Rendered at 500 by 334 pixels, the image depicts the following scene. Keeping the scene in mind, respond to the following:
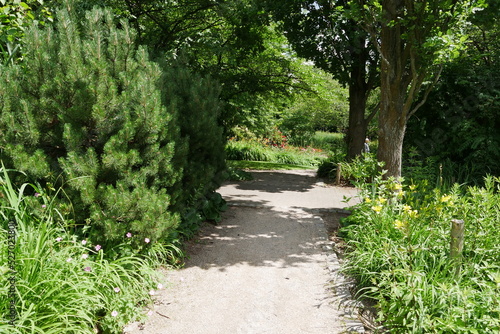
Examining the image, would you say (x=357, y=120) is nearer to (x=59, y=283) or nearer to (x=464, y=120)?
(x=464, y=120)

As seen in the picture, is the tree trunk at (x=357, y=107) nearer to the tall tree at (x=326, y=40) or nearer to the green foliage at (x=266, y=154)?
the tall tree at (x=326, y=40)

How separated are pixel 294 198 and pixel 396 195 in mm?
3953

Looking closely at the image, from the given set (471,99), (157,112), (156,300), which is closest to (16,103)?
(157,112)

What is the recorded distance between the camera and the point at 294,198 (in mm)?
8438

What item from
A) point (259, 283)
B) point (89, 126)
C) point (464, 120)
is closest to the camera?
point (89, 126)

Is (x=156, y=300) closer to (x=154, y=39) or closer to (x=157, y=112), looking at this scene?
(x=157, y=112)

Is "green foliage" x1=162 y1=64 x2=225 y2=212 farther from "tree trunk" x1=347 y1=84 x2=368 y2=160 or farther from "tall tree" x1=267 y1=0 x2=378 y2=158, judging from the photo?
"tree trunk" x1=347 y1=84 x2=368 y2=160

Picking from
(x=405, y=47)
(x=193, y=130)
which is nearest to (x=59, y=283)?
(x=193, y=130)

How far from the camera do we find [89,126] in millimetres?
3693

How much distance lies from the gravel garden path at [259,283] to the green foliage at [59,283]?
261 millimetres

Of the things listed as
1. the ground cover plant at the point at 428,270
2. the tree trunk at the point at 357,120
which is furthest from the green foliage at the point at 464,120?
the ground cover plant at the point at 428,270

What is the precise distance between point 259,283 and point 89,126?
2531 millimetres

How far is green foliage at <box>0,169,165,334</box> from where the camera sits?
2574mm

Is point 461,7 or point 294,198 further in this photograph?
point 294,198
